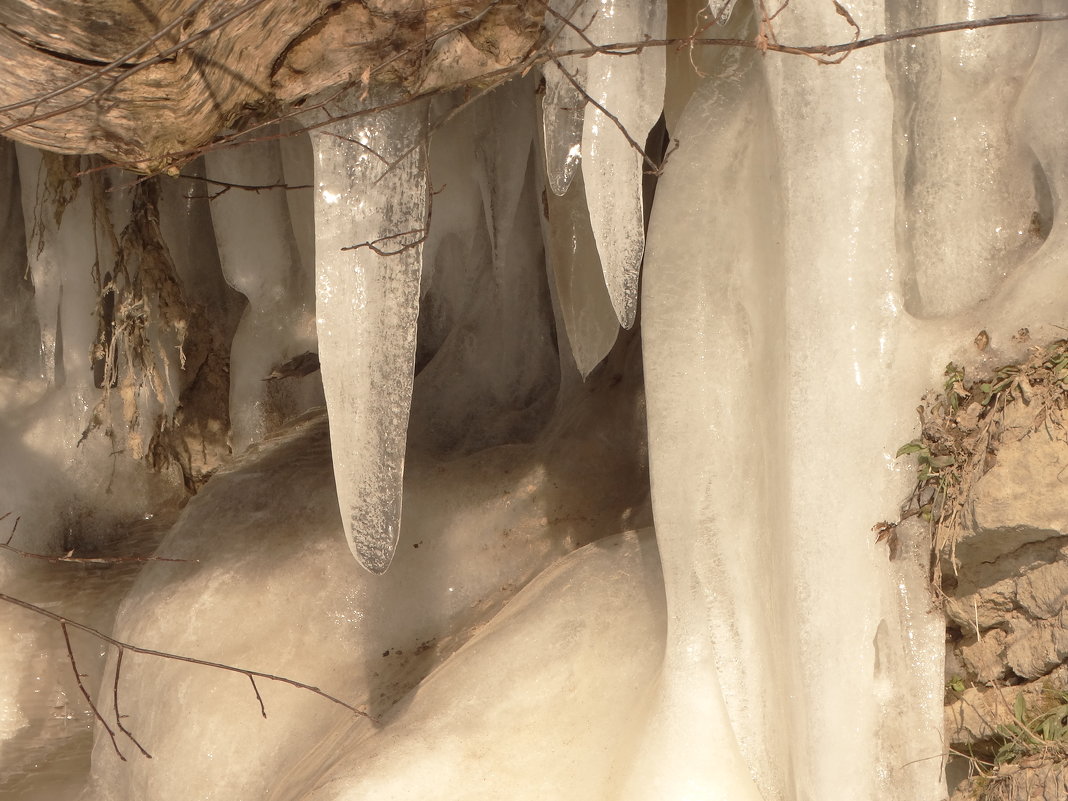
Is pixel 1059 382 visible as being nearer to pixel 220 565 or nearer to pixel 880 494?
pixel 880 494

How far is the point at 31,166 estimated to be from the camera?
331cm

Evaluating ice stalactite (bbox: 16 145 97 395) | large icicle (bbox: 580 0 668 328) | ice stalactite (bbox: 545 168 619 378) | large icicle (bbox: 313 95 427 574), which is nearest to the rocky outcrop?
large icicle (bbox: 580 0 668 328)

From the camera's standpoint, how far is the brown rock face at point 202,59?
166cm

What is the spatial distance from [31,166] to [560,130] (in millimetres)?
1966

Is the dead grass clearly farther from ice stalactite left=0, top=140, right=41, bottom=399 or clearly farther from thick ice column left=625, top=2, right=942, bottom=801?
ice stalactite left=0, top=140, right=41, bottom=399

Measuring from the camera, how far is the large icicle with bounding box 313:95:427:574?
2.10 meters

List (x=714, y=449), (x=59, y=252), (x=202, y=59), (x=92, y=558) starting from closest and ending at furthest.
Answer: (x=202, y=59) → (x=714, y=449) → (x=92, y=558) → (x=59, y=252)

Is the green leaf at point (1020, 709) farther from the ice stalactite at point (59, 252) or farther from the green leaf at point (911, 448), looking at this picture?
the ice stalactite at point (59, 252)

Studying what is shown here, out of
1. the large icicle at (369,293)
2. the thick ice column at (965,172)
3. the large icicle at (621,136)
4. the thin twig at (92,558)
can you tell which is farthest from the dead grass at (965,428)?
the thin twig at (92,558)

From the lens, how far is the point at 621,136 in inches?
80.7

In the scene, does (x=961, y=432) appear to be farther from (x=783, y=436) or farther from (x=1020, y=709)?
(x=1020, y=709)

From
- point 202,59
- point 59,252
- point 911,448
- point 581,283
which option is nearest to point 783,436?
point 911,448

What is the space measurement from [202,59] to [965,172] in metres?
1.34

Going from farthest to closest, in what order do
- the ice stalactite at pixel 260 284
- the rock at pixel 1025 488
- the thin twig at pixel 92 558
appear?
the ice stalactite at pixel 260 284
the thin twig at pixel 92 558
the rock at pixel 1025 488
